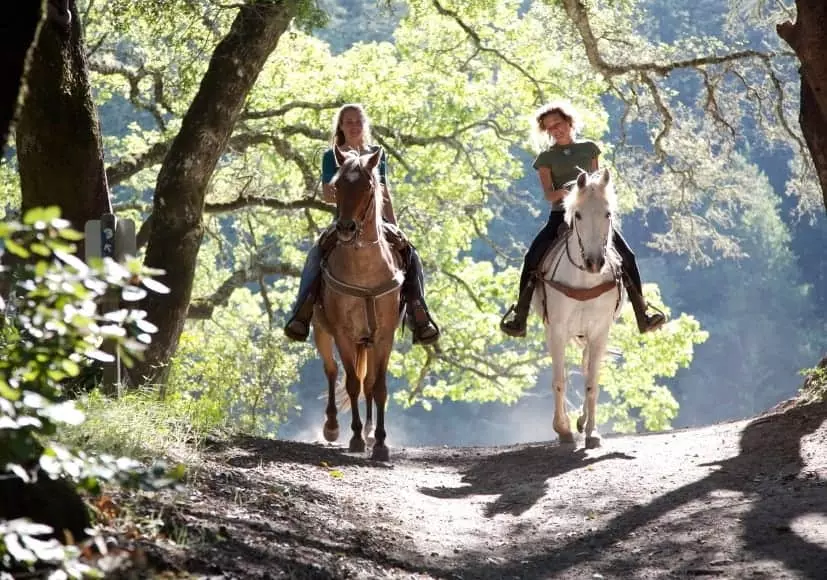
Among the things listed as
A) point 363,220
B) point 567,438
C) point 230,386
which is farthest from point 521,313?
point 230,386

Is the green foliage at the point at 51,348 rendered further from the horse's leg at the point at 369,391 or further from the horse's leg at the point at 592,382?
the horse's leg at the point at 592,382

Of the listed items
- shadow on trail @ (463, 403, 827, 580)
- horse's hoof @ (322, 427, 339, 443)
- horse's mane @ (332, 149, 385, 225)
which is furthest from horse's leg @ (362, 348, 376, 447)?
shadow on trail @ (463, 403, 827, 580)

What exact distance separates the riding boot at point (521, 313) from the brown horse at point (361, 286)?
138 centimetres

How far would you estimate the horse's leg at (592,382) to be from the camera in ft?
32.6

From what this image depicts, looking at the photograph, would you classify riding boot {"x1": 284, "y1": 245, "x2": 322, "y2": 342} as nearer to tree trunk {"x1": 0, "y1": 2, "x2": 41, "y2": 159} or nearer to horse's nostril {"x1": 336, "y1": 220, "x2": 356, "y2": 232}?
horse's nostril {"x1": 336, "y1": 220, "x2": 356, "y2": 232}

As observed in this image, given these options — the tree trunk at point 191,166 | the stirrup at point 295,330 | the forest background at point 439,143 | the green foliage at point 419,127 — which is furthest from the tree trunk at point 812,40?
the green foliage at point 419,127

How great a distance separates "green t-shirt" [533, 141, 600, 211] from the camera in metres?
9.99

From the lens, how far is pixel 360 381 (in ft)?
34.2

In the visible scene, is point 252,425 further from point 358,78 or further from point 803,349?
point 803,349

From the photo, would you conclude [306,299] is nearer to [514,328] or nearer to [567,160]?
[514,328]

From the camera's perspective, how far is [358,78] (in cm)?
2103

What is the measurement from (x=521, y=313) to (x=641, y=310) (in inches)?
43.9

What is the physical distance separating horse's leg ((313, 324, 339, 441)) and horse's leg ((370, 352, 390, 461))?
958 mm

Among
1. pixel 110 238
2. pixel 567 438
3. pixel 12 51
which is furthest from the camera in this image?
pixel 567 438
